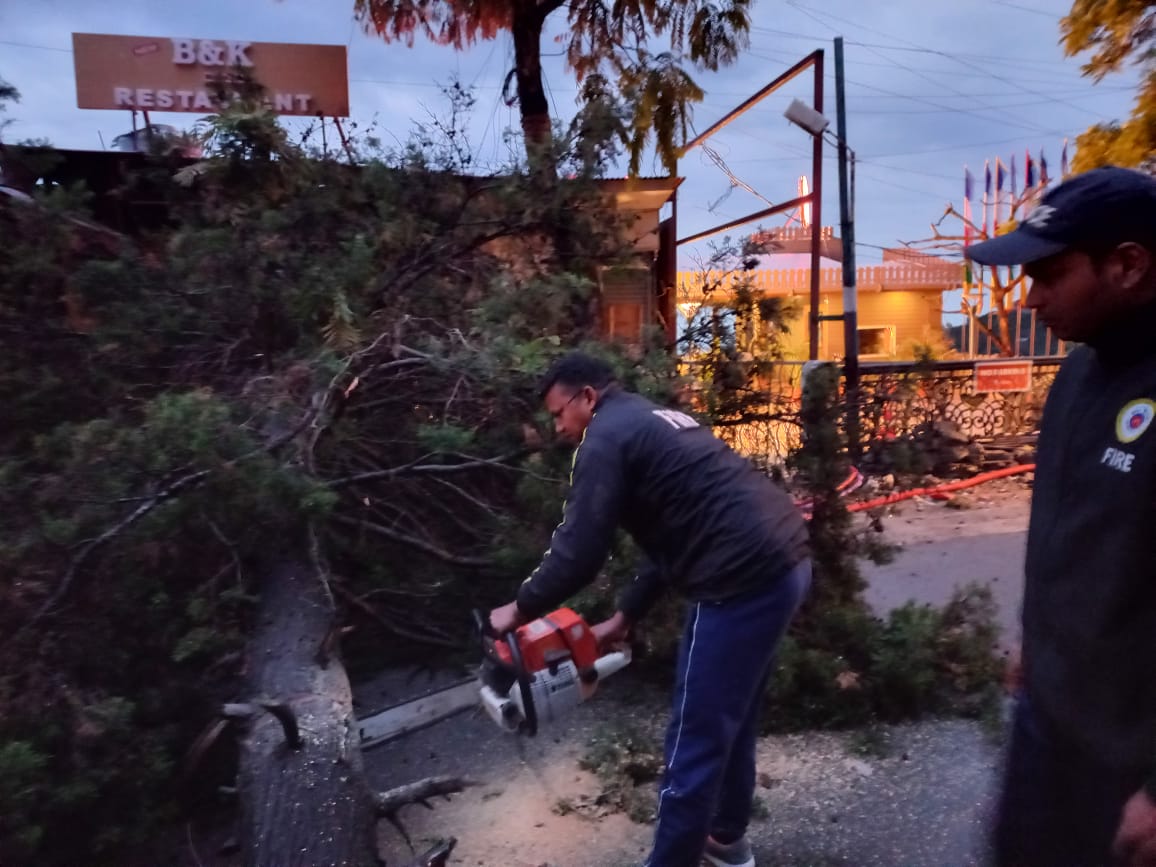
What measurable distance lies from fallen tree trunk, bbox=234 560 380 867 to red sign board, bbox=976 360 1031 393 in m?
7.92

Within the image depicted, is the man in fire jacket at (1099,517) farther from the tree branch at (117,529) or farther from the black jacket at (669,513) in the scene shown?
the tree branch at (117,529)

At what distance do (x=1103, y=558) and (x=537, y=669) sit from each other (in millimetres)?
1494

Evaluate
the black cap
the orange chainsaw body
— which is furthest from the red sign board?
the black cap

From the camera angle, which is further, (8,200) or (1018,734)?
(8,200)

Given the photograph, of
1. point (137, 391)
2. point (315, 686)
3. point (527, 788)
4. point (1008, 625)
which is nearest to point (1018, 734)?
point (527, 788)

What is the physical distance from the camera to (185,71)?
728 centimetres

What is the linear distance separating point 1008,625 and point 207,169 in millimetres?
4591

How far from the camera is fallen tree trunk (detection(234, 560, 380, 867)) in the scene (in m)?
2.48

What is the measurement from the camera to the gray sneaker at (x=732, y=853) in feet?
8.57

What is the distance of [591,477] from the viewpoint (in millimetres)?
2330

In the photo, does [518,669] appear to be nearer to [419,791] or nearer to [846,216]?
[419,791]

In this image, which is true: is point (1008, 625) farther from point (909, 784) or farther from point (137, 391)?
point (137, 391)

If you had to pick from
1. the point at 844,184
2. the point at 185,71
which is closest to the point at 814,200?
the point at 844,184

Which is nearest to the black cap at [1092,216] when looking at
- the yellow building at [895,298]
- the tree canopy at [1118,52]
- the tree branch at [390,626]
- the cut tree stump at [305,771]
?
the cut tree stump at [305,771]
